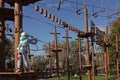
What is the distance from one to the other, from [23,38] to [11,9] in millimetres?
2351

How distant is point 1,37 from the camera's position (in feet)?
42.4

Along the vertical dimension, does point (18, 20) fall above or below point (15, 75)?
above

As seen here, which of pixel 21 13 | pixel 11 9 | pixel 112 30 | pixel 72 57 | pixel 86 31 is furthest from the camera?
pixel 72 57

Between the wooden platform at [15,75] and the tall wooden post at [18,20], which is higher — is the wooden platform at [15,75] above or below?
below

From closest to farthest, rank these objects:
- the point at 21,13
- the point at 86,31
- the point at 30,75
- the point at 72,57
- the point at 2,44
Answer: the point at 30,75 < the point at 21,13 < the point at 2,44 < the point at 86,31 < the point at 72,57

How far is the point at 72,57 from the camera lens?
6812cm

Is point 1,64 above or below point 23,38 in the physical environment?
below

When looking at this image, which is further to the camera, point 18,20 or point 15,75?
point 18,20

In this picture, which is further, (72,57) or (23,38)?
(72,57)

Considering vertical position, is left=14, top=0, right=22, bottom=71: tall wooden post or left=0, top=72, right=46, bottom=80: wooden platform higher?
left=14, top=0, right=22, bottom=71: tall wooden post

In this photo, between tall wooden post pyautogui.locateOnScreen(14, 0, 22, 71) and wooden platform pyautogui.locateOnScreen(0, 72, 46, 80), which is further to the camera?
tall wooden post pyautogui.locateOnScreen(14, 0, 22, 71)

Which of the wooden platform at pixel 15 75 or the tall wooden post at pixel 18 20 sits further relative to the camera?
the tall wooden post at pixel 18 20

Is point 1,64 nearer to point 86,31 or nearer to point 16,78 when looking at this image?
point 16,78

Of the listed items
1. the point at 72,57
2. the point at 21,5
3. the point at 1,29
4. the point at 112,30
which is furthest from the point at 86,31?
the point at 72,57
